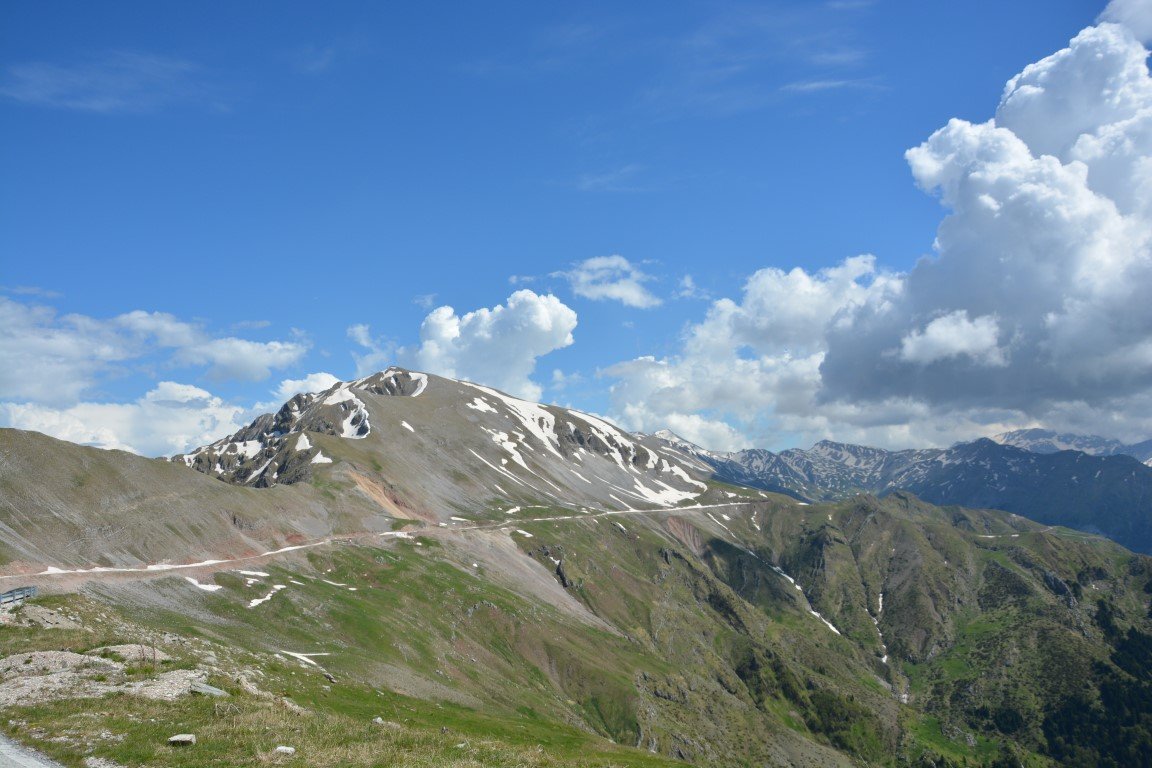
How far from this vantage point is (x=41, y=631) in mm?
48219

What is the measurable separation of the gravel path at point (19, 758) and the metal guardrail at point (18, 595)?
47.9 m

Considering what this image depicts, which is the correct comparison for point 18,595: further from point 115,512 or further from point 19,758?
point 19,758

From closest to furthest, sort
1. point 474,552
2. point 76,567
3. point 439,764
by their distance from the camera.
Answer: point 439,764
point 76,567
point 474,552

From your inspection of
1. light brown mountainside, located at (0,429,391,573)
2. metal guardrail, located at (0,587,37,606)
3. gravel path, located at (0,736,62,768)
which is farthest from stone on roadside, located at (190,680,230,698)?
light brown mountainside, located at (0,429,391,573)

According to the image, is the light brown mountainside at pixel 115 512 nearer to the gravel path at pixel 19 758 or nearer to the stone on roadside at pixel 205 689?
the stone on roadside at pixel 205 689

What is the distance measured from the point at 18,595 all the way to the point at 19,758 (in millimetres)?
56764

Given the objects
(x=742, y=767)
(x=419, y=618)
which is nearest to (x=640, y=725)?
(x=742, y=767)

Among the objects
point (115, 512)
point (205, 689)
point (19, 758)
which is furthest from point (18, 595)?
point (19, 758)

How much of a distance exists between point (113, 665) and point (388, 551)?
127357mm

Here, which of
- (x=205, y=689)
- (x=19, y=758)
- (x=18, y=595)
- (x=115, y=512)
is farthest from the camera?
(x=115, y=512)

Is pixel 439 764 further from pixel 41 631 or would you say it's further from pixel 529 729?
pixel 529 729

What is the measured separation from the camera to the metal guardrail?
64750 mm

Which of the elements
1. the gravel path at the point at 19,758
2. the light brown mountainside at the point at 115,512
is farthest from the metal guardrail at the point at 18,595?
the gravel path at the point at 19,758

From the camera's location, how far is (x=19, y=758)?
24438mm
